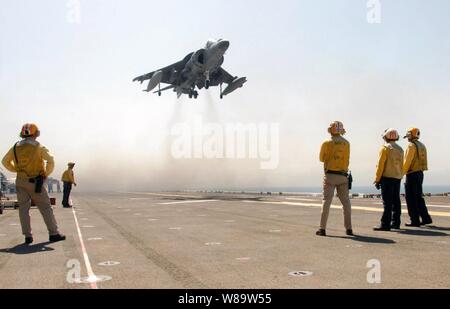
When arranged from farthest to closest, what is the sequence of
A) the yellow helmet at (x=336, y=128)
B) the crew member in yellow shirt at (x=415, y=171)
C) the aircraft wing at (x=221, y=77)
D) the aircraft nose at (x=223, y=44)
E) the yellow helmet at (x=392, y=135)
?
the aircraft wing at (x=221, y=77)
the aircraft nose at (x=223, y=44)
the crew member in yellow shirt at (x=415, y=171)
the yellow helmet at (x=392, y=135)
the yellow helmet at (x=336, y=128)

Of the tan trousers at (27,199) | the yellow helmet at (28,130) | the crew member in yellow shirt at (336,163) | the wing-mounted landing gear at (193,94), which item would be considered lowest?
the tan trousers at (27,199)

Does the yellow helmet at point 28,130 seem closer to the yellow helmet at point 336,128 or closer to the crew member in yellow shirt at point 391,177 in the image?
the yellow helmet at point 336,128

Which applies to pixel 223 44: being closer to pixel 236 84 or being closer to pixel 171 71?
pixel 236 84

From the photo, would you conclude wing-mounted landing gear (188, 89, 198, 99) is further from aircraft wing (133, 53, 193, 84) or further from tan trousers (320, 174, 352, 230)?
tan trousers (320, 174, 352, 230)

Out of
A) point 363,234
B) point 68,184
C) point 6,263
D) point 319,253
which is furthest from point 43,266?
point 68,184

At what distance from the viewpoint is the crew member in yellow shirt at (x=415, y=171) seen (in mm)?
11453

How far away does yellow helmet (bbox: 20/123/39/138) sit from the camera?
389 inches

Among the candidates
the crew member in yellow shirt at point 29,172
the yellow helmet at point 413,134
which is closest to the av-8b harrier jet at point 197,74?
the yellow helmet at point 413,134

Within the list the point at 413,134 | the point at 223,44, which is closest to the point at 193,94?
the point at 223,44

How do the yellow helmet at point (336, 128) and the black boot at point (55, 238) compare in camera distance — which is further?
the yellow helmet at point (336, 128)

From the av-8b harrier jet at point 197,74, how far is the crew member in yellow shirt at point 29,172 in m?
30.0

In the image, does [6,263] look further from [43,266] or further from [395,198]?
[395,198]
